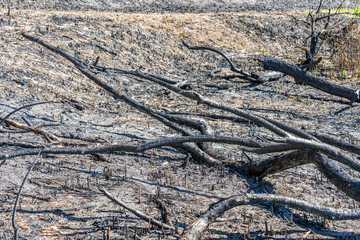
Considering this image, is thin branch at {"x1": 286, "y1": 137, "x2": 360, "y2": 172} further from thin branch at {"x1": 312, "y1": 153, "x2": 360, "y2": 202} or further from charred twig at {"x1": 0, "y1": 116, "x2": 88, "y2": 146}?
charred twig at {"x1": 0, "y1": 116, "x2": 88, "y2": 146}

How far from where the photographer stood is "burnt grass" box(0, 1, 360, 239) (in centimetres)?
335

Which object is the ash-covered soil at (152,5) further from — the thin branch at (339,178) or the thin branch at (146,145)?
the thin branch at (339,178)

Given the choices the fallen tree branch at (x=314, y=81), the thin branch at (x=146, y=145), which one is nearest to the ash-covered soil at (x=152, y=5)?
the fallen tree branch at (x=314, y=81)

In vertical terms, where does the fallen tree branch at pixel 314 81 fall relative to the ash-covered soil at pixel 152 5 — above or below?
below

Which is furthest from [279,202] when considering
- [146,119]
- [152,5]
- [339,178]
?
[152,5]

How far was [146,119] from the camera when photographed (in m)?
6.64

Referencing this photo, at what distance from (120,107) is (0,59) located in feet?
8.65

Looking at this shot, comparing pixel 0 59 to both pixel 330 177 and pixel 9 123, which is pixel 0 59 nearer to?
pixel 9 123

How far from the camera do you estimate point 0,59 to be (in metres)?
7.36

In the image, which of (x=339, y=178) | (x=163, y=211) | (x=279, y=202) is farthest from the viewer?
(x=163, y=211)

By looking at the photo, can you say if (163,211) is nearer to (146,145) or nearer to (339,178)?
(146,145)

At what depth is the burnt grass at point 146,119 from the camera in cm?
335

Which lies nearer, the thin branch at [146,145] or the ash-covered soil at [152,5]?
the thin branch at [146,145]

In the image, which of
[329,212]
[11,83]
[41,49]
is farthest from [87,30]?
[329,212]
